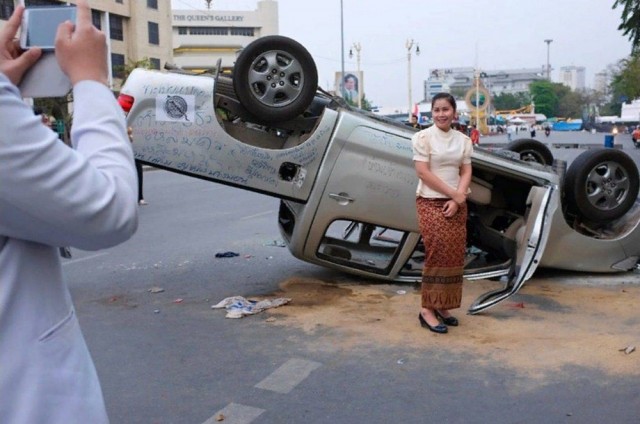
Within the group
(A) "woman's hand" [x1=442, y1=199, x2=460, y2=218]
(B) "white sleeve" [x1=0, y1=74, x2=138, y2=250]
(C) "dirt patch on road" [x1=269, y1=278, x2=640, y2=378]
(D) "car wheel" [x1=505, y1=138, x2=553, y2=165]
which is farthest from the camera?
(D) "car wheel" [x1=505, y1=138, x2=553, y2=165]

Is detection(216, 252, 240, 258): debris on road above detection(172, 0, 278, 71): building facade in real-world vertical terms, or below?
below

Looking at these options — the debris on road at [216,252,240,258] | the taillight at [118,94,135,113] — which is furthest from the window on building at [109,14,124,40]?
the taillight at [118,94,135,113]

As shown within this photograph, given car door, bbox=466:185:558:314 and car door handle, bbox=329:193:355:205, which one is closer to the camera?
car door, bbox=466:185:558:314

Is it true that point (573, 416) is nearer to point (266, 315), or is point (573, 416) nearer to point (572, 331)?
point (572, 331)

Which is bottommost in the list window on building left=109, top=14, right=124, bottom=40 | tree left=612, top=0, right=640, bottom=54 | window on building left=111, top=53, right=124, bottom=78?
tree left=612, top=0, right=640, bottom=54

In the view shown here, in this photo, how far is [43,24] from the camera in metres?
1.42

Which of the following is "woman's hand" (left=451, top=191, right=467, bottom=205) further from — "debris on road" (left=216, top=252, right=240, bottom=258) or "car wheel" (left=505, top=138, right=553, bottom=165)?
"debris on road" (left=216, top=252, right=240, bottom=258)

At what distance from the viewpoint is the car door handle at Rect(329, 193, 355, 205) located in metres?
6.13

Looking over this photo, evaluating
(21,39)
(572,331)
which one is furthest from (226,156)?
(21,39)

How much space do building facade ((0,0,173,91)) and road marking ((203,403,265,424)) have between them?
147 feet

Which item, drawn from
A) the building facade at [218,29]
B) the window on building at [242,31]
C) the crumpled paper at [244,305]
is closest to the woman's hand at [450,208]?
the crumpled paper at [244,305]

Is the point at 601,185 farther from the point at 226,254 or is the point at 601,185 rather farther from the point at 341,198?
the point at 226,254

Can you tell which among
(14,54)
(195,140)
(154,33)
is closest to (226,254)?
(195,140)

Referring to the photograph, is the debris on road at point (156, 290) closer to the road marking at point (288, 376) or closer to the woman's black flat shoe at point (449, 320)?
the road marking at point (288, 376)
